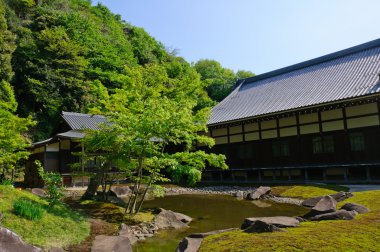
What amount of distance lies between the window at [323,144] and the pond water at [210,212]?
6555 millimetres

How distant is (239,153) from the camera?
82.7 ft

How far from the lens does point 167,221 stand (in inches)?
448

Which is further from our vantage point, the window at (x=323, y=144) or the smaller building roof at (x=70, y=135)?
the smaller building roof at (x=70, y=135)

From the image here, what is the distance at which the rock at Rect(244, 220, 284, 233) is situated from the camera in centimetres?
668

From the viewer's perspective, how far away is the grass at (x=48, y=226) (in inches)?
305

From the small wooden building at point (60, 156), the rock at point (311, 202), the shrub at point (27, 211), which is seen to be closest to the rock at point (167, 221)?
the shrub at point (27, 211)

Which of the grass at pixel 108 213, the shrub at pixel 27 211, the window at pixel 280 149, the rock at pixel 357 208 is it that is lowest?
the grass at pixel 108 213

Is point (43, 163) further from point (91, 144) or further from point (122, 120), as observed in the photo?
point (122, 120)

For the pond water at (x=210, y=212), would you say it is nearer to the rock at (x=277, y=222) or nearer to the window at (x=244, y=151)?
A: the rock at (x=277, y=222)

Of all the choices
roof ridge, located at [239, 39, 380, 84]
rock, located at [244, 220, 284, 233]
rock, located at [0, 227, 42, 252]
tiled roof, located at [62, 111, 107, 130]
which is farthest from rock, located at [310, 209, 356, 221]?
tiled roof, located at [62, 111, 107, 130]

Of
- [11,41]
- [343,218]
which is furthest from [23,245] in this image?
[11,41]

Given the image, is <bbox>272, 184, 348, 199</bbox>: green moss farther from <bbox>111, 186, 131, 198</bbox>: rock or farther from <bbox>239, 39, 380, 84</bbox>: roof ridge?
<bbox>239, 39, 380, 84</bbox>: roof ridge

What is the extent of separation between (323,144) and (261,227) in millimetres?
15357

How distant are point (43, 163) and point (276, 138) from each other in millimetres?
17884
